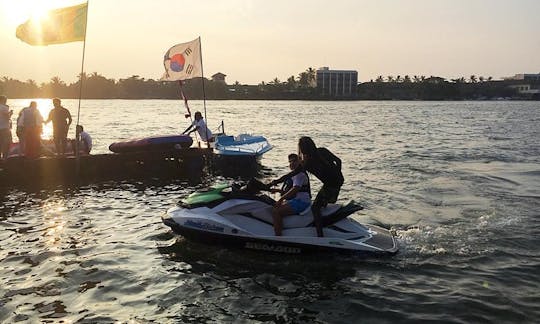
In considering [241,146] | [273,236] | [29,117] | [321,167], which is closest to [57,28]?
[29,117]

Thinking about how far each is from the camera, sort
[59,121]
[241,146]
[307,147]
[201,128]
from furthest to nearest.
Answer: [241,146] → [201,128] → [59,121] → [307,147]

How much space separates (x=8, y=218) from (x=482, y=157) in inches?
895

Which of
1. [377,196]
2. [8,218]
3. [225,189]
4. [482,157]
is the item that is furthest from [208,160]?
[482,157]

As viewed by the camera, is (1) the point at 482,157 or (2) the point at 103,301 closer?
(2) the point at 103,301

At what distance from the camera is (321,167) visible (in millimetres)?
9406

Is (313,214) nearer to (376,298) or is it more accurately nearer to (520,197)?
(376,298)

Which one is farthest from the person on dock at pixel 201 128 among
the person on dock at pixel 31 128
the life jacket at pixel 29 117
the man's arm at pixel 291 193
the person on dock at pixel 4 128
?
the man's arm at pixel 291 193

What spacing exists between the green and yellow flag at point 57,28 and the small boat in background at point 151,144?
4.63 metres

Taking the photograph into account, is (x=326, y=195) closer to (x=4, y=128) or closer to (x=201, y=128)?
(x=201, y=128)

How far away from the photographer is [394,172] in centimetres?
2173

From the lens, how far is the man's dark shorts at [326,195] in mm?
9547

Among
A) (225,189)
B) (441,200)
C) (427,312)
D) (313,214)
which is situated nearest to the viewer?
(427,312)

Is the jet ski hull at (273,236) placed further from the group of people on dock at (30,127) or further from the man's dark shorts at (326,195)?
the group of people on dock at (30,127)

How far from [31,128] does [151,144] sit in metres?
4.40
